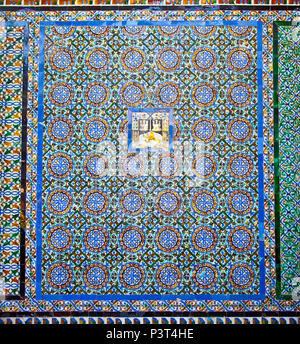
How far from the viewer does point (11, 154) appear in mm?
3398

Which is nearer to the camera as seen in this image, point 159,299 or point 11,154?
point 159,299

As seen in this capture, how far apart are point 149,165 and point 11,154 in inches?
48.7

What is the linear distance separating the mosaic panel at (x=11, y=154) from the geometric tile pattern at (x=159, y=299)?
0.07 m

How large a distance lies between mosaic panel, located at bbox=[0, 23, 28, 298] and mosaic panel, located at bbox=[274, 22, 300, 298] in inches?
89.1

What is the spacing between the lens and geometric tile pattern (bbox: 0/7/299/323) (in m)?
3.28

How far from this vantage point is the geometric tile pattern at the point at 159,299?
10.7ft

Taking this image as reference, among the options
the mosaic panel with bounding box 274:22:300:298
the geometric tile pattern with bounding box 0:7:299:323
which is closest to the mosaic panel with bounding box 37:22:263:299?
the geometric tile pattern with bounding box 0:7:299:323

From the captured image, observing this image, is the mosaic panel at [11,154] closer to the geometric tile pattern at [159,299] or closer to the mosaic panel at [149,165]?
the geometric tile pattern at [159,299]

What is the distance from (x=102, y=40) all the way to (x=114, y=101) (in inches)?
22.6

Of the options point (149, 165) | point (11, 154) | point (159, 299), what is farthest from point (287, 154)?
point (11, 154)

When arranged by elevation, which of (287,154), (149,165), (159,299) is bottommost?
(159,299)

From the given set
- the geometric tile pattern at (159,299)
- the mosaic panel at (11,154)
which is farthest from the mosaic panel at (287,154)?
the mosaic panel at (11,154)

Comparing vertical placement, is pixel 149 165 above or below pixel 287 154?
below

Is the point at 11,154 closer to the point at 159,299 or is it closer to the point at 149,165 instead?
the point at 149,165
